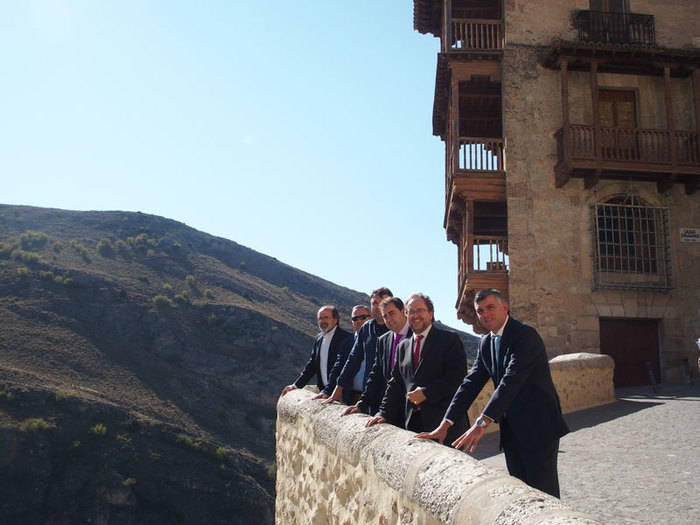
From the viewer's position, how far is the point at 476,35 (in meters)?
18.4

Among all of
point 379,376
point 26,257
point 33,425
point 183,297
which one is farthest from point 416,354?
point 26,257

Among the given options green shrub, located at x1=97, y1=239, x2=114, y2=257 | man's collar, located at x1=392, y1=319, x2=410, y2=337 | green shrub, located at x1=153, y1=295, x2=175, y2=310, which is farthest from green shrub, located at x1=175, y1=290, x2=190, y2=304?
man's collar, located at x1=392, y1=319, x2=410, y2=337

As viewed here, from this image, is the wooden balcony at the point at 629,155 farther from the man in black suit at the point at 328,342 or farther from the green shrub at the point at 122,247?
the green shrub at the point at 122,247

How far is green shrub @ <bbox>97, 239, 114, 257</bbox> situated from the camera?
77.5m

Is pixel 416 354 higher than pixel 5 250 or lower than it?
lower

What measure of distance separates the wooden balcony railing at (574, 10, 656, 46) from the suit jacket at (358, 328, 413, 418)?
50.1 feet

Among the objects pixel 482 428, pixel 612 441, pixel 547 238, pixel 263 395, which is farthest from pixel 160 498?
pixel 482 428

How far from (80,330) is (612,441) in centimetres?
5595

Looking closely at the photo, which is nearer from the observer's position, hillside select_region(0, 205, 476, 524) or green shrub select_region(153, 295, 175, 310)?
hillside select_region(0, 205, 476, 524)

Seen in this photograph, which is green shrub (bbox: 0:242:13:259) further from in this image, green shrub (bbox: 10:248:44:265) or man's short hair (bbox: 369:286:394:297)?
man's short hair (bbox: 369:286:394:297)

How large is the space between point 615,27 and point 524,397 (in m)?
16.7

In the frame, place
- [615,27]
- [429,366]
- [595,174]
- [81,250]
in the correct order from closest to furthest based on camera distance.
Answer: [429,366], [595,174], [615,27], [81,250]

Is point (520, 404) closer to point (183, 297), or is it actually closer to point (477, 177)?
point (477, 177)

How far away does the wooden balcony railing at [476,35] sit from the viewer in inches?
723
